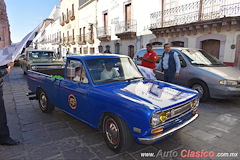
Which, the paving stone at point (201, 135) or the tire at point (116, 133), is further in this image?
the paving stone at point (201, 135)

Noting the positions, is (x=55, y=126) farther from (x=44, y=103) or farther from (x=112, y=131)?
(x=112, y=131)

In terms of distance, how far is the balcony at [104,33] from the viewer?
19.1 meters

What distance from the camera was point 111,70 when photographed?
12.0 feet

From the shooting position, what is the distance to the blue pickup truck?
2480 mm

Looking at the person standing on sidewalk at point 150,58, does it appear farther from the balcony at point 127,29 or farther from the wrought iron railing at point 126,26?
the wrought iron railing at point 126,26

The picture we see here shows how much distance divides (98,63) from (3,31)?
64.2ft

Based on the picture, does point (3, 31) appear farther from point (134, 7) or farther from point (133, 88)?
point (133, 88)

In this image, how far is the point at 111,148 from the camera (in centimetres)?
298

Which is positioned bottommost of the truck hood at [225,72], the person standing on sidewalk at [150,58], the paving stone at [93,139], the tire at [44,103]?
the paving stone at [93,139]

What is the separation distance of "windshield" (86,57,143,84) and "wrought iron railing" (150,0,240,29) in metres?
7.36

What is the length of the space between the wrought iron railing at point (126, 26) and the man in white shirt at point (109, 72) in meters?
12.3

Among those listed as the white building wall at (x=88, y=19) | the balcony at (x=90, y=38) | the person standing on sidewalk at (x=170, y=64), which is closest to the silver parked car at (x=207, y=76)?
the person standing on sidewalk at (x=170, y=64)

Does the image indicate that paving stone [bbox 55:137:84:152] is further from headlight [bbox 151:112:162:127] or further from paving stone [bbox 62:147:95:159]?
headlight [bbox 151:112:162:127]

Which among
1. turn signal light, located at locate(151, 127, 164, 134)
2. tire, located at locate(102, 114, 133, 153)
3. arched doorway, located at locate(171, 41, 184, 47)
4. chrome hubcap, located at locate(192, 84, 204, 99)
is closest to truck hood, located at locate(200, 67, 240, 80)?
chrome hubcap, located at locate(192, 84, 204, 99)
